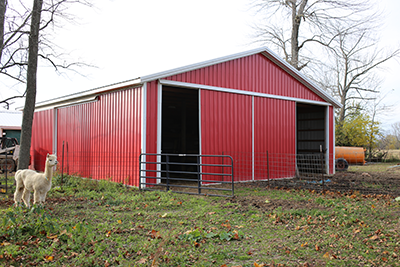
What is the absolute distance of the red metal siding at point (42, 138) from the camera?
16031 millimetres

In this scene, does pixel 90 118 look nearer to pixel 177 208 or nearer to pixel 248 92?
pixel 248 92

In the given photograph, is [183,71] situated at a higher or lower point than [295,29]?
lower

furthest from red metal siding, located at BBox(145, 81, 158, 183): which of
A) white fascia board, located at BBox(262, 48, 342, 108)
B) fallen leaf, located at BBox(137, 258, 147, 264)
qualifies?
fallen leaf, located at BBox(137, 258, 147, 264)

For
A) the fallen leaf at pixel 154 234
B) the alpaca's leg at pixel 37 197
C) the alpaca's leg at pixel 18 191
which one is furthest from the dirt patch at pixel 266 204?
the alpaca's leg at pixel 18 191

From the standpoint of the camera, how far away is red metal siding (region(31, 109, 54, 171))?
1603cm

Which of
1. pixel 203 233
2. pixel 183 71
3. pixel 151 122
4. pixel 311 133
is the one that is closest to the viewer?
pixel 203 233

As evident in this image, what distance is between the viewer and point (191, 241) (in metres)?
4.87

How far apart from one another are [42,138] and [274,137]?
11.6 metres

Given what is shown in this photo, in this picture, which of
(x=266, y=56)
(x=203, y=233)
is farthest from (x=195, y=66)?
(x=203, y=233)

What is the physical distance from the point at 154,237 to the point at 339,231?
3092 millimetres

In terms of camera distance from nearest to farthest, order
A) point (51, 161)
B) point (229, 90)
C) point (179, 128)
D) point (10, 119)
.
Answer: point (51, 161) < point (229, 90) < point (179, 128) < point (10, 119)

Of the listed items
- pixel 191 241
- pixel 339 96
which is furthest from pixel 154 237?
pixel 339 96

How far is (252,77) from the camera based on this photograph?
1317 cm

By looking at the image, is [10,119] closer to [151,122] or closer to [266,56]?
[151,122]
